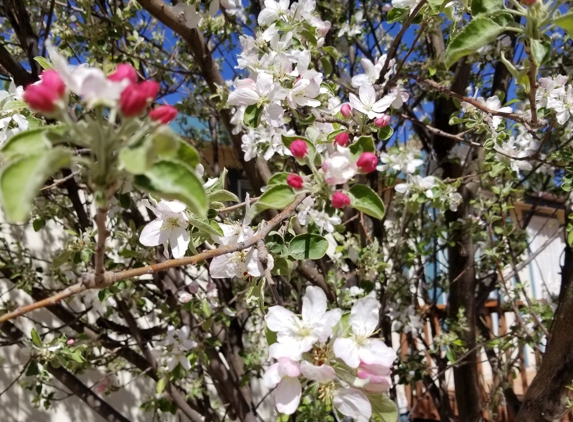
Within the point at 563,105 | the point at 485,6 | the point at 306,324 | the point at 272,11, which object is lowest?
the point at 306,324

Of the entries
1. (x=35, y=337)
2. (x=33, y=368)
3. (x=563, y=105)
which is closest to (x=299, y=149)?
(x=563, y=105)

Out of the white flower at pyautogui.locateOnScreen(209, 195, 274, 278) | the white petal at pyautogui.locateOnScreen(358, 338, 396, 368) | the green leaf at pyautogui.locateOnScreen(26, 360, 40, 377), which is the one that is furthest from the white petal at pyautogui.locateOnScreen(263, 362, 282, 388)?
the green leaf at pyautogui.locateOnScreen(26, 360, 40, 377)

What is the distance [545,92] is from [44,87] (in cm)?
150

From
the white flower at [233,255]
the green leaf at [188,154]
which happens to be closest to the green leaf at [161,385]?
the white flower at [233,255]

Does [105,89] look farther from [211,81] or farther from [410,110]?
[410,110]

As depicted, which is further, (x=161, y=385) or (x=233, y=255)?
(x=161, y=385)

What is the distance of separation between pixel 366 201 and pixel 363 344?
23cm

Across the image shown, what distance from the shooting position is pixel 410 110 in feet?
9.12

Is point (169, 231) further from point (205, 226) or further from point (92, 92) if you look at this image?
point (92, 92)

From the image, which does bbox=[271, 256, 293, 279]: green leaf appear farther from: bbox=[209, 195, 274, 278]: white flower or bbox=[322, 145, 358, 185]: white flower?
bbox=[322, 145, 358, 185]: white flower

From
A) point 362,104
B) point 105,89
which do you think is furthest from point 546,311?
point 105,89

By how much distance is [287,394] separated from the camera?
2.70 feet

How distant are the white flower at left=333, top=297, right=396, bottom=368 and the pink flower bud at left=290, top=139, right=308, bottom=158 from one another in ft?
0.89

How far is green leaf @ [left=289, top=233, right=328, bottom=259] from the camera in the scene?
1.02 metres
